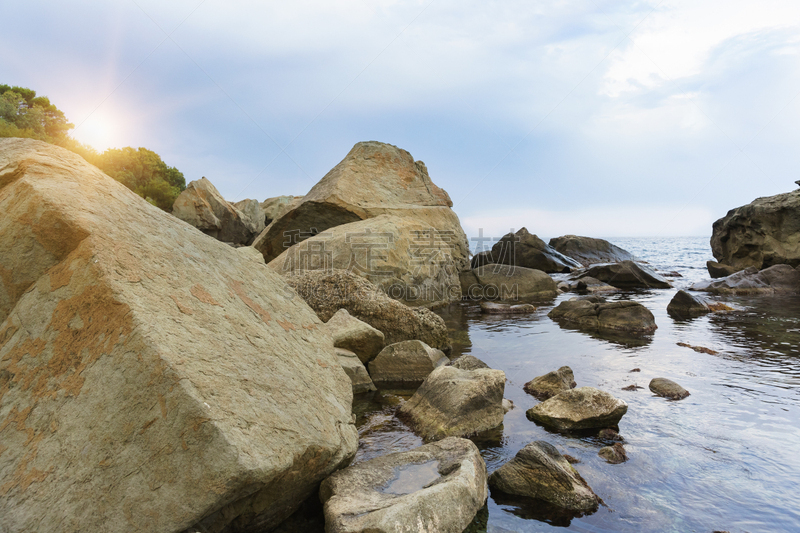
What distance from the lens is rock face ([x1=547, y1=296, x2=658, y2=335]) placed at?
364 inches

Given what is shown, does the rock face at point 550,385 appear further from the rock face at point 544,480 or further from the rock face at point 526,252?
the rock face at point 526,252

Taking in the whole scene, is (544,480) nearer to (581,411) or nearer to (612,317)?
(581,411)

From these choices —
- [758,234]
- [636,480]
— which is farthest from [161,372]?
[758,234]

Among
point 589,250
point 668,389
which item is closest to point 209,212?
point 589,250

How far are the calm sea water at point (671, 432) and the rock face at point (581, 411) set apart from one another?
157 mm

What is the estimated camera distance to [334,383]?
11.4ft

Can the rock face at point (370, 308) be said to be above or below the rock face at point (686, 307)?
above

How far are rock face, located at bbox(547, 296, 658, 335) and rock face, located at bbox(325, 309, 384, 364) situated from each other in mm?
5396

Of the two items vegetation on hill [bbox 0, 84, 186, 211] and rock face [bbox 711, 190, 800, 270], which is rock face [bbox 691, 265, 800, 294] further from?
vegetation on hill [bbox 0, 84, 186, 211]

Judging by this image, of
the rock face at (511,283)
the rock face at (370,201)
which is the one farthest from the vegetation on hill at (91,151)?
the rock face at (511,283)

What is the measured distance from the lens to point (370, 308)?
7.07 meters

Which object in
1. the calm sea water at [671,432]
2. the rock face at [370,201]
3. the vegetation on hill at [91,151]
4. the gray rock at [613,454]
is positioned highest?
the vegetation on hill at [91,151]

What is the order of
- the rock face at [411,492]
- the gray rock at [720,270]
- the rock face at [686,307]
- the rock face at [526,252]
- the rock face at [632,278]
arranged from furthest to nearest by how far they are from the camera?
the rock face at [526,252] < the gray rock at [720,270] < the rock face at [632,278] < the rock face at [686,307] < the rock face at [411,492]

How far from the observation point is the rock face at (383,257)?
33.6 feet
